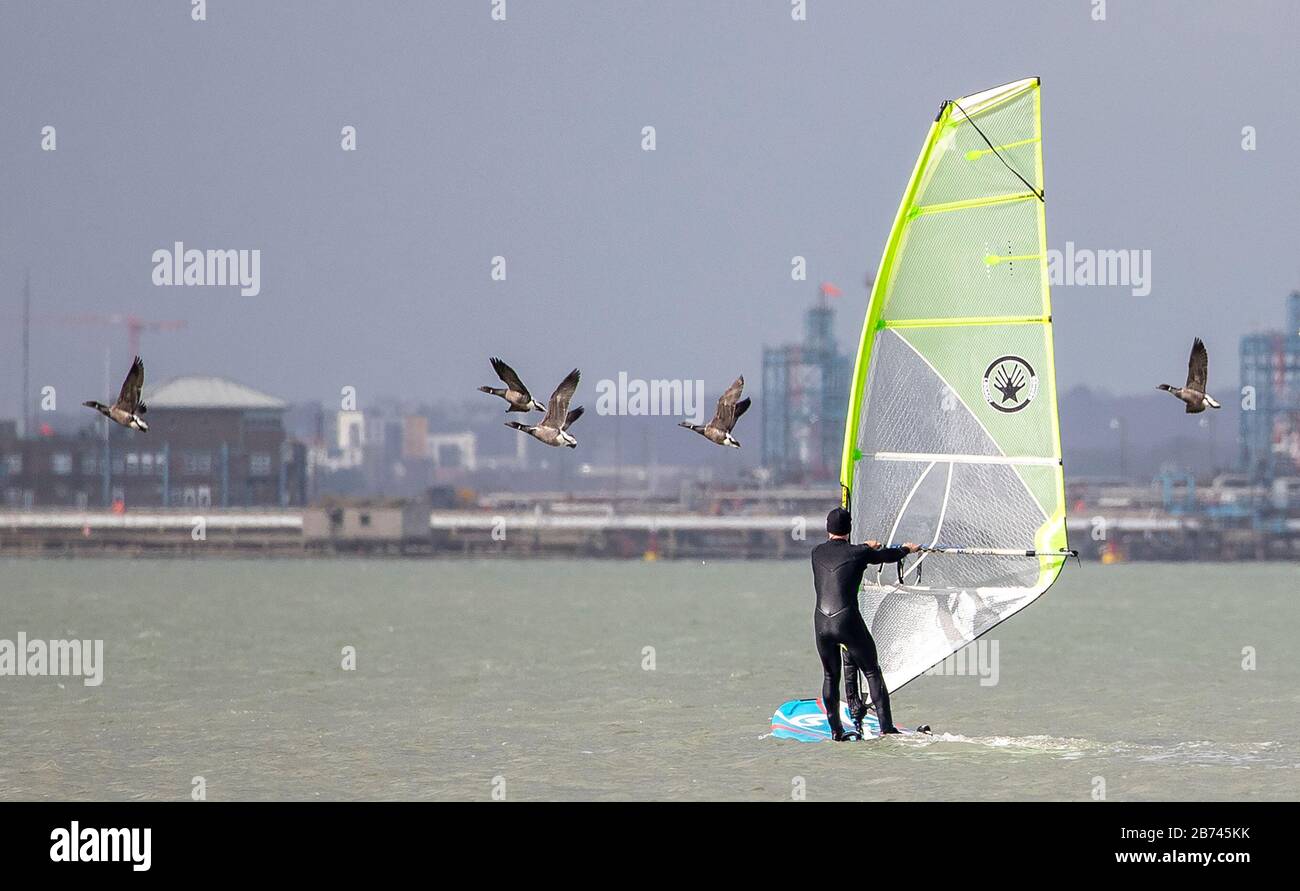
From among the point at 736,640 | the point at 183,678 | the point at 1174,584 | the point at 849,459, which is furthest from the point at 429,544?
the point at 849,459

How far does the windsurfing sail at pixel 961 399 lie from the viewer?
20641 millimetres

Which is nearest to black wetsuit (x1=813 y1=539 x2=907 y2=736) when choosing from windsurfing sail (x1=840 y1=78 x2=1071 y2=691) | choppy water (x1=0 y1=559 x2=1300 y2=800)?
windsurfing sail (x1=840 y1=78 x2=1071 y2=691)

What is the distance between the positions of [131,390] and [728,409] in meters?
5.89

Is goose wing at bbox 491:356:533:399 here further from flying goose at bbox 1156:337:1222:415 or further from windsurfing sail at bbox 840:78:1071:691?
flying goose at bbox 1156:337:1222:415

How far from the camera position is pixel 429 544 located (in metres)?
176

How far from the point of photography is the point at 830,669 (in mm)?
20312

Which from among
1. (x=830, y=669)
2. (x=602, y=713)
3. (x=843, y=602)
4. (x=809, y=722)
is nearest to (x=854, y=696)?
(x=830, y=669)

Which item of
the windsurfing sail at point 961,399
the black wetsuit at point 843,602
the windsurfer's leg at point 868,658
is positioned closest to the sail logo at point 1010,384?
the windsurfing sail at point 961,399

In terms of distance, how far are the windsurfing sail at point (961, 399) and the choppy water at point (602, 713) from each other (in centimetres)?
173

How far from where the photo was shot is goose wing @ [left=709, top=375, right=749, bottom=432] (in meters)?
19.9

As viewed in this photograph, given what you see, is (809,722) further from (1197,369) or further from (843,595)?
(1197,369)

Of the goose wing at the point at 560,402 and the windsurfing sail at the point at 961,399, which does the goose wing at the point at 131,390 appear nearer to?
the goose wing at the point at 560,402
